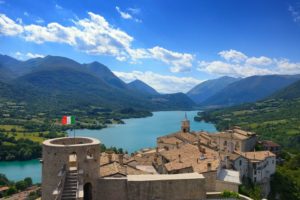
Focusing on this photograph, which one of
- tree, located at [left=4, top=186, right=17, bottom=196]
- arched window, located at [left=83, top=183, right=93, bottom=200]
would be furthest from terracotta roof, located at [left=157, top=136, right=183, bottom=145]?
tree, located at [left=4, top=186, right=17, bottom=196]

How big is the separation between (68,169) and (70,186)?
1085mm

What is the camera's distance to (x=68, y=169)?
2030 centimetres

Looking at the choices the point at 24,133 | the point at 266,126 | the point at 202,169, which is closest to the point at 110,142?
the point at 24,133

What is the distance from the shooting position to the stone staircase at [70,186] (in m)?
18.8

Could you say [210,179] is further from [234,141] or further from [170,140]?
[170,140]

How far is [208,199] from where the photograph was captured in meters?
24.1

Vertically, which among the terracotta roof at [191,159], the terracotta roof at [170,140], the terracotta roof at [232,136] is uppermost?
the terracotta roof at [232,136]

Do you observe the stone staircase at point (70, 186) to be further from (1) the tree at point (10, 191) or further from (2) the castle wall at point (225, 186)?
(1) the tree at point (10, 191)

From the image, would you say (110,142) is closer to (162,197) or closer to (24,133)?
(24,133)

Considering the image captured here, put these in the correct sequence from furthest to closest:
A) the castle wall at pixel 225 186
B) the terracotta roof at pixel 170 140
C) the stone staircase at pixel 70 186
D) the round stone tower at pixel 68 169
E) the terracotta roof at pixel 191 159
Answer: the terracotta roof at pixel 170 140 → the terracotta roof at pixel 191 159 → the castle wall at pixel 225 186 → the round stone tower at pixel 68 169 → the stone staircase at pixel 70 186

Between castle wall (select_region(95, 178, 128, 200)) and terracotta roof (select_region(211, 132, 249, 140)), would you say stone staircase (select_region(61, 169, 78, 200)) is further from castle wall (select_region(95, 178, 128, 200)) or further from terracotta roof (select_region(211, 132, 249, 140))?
terracotta roof (select_region(211, 132, 249, 140))

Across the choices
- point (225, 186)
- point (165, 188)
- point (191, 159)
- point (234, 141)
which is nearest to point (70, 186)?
point (165, 188)

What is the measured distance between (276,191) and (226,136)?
13.6m

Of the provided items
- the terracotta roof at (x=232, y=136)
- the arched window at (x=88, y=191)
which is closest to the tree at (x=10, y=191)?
the terracotta roof at (x=232, y=136)
